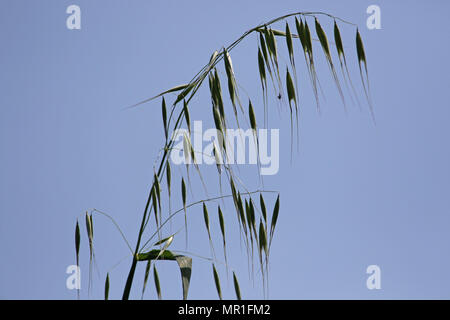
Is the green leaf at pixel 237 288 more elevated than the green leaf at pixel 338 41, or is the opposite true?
the green leaf at pixel 338 41

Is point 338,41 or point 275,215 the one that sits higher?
point 338,41

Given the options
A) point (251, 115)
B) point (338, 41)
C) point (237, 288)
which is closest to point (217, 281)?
point (237, 288)

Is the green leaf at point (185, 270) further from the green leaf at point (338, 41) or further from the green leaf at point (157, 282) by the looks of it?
the green leaf at point (338, 41)

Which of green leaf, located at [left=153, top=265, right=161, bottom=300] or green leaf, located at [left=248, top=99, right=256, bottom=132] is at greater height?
green leaf, located at [left=248, top=99, right=256, bottom=132]

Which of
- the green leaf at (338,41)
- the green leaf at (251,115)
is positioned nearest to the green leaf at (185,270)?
the green leaf at (251,115)

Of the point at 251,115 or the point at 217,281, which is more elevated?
the point at 251,115

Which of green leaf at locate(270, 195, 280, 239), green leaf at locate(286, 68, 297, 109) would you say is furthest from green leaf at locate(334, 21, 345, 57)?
green leaf at locate(270, 195, 280, 239)

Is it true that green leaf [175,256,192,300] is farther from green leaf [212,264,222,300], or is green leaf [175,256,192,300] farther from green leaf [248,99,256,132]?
green leaf [248,99,256,132]

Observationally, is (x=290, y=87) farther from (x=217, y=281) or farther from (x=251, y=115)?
(x=217, y=281)

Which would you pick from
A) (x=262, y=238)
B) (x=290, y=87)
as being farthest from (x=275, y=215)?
(x=290, y=87)

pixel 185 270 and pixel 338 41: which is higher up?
pixel 338 41

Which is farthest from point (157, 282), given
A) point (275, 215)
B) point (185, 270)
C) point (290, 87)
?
point (290, 87)

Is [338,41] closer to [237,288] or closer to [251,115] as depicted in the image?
[251,115]
